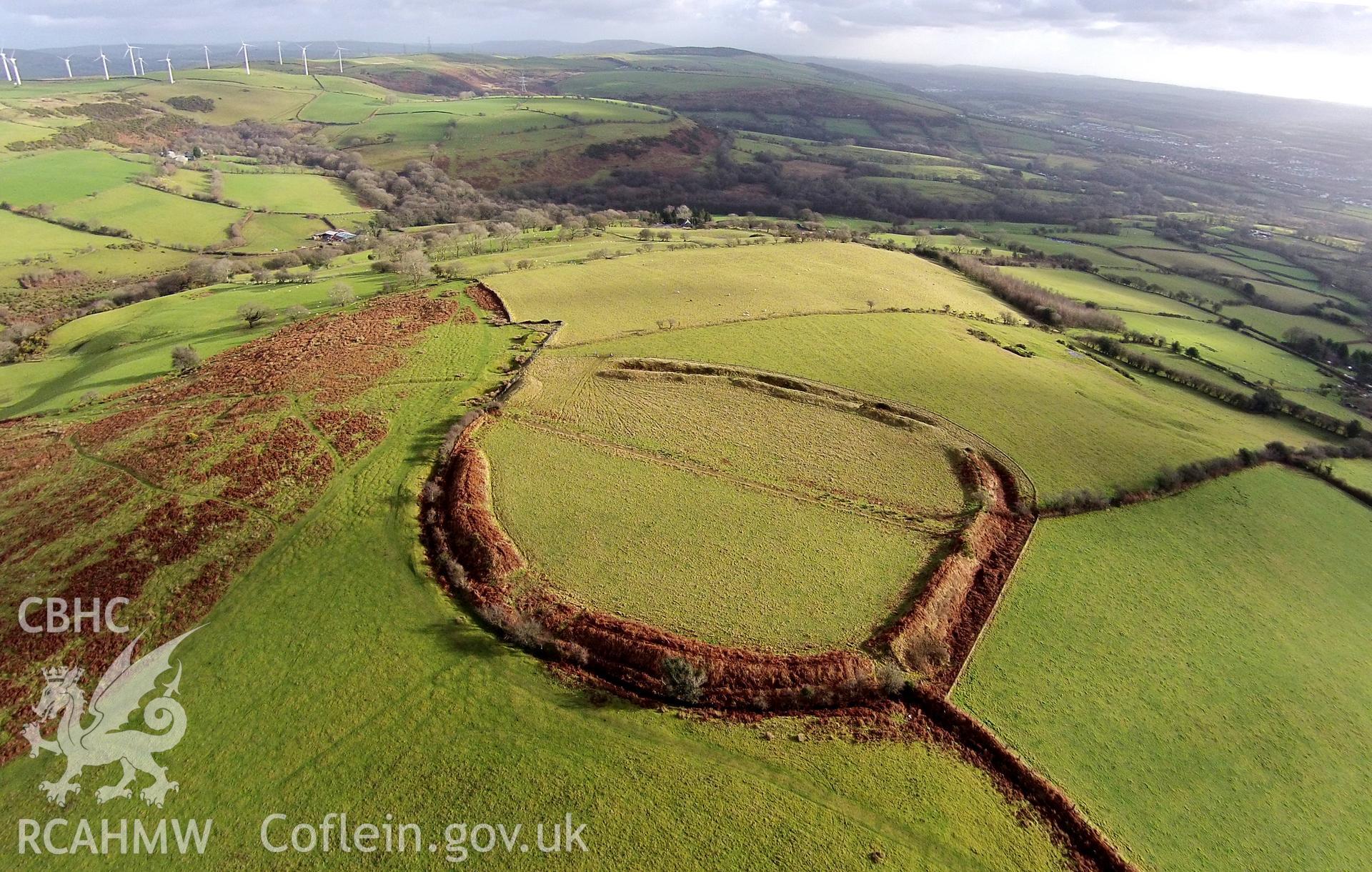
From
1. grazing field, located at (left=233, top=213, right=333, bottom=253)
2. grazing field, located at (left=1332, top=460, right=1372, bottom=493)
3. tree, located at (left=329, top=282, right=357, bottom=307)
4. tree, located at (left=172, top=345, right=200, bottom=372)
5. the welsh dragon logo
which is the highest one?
grazing field, located at (left=1332, top=460, right=1372, bottom=493)

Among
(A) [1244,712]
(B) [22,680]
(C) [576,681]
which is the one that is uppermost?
(A) [1244,712]

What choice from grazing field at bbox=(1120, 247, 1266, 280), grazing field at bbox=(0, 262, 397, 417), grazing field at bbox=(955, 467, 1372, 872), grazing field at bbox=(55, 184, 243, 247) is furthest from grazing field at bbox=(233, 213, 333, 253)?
grazing field at bbox=(1120, 247, 1266, 280)

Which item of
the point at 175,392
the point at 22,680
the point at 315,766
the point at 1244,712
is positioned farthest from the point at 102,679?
the point at 1244,712

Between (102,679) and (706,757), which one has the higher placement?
(706,757)

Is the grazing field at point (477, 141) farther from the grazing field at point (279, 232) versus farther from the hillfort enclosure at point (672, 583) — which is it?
the hillfort enclosure at point (672, 583)

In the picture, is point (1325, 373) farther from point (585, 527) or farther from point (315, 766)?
point (315, 766)

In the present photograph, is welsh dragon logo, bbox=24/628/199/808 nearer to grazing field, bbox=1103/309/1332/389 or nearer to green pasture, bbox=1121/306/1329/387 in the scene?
green pasture, bbox=1121/306/1329/387

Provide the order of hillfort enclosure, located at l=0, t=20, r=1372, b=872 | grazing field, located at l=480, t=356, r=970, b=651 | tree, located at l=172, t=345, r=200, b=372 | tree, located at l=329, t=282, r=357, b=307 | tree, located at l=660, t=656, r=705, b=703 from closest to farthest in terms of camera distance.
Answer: hillfort enclosure, located at l=0, t=20, r=1372, b=872 < tree, located at l=660, t=656, r=705, b=703 < grazing field, located at l=480, t=356, r=970, b=651 < tree, located at l=172, t=345, r=200, b=372 < tree, located at l=329, t=282, r=357, b=307
